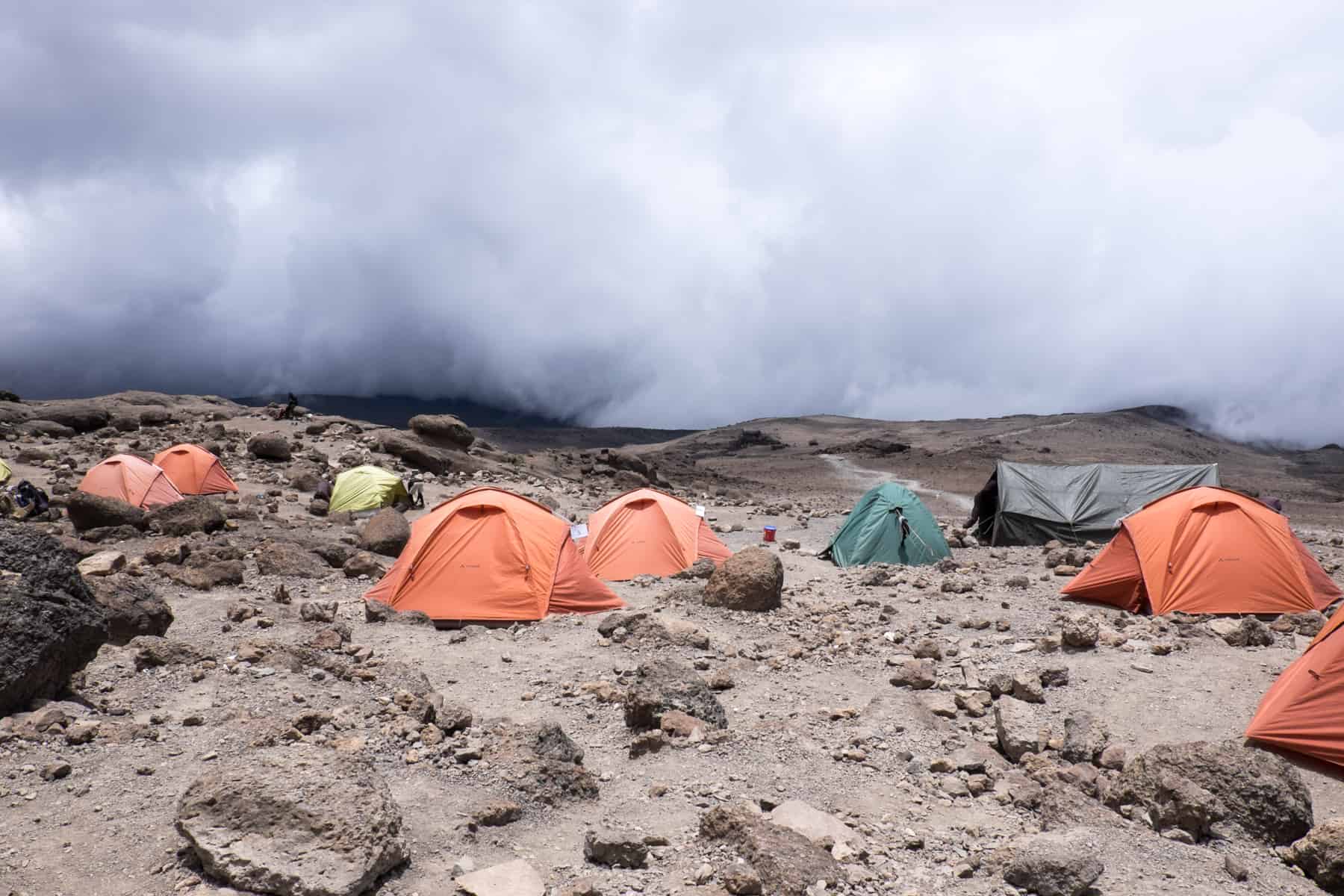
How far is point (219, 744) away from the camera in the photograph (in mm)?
5684

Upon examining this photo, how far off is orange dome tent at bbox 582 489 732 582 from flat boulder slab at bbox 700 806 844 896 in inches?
351

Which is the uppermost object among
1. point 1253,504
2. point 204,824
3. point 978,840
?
point 1253,504

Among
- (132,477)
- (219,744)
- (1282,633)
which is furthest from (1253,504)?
(132,477)

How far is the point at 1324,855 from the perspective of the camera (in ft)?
16.1

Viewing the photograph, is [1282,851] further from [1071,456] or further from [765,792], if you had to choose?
[1071,456]

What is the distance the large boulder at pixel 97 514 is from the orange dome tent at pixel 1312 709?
1664 centimetres

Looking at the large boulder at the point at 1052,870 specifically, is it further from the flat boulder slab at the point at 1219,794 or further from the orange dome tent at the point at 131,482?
the orange dome tent at the point at 131,482

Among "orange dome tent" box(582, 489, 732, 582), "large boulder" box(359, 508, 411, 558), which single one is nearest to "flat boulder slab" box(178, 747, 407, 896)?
"orange dome tent" box(582, 489, 732, 582)

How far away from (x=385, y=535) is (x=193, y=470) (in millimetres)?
10169

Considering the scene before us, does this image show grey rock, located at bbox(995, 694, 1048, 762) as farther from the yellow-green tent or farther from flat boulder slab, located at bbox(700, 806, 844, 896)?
the yellow-green tent

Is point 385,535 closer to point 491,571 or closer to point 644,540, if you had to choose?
point 491,571

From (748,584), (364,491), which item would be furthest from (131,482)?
(748,584)

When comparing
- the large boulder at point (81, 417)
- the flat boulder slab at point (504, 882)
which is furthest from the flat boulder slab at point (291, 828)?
the large boulder at point (81, 417)

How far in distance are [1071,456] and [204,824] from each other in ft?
217
